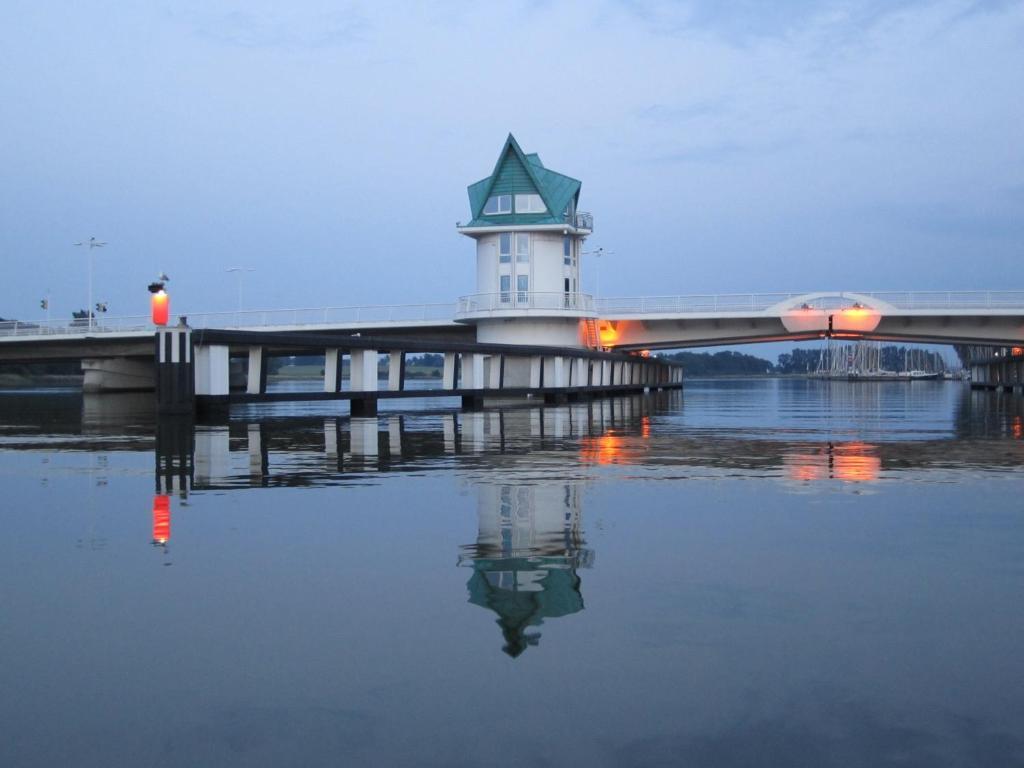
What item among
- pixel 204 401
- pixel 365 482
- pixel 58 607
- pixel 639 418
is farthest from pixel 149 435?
pixel 58 607

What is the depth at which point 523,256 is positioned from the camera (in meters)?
61.9

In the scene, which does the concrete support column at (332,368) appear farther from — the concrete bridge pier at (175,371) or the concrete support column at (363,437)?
the concrete bridge pier at (175,371)

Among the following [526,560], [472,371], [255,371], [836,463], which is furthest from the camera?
[472,371]

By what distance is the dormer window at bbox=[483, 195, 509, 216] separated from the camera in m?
62.3

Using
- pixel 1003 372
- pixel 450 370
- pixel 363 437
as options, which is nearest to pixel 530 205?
pixel 450 370

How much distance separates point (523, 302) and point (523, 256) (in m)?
2.61

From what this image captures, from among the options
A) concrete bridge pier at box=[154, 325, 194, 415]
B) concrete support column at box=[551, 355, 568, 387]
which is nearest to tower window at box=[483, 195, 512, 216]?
concrete support column at box=[551, 355, 568, 387]

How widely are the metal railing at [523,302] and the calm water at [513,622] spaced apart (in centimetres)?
4787

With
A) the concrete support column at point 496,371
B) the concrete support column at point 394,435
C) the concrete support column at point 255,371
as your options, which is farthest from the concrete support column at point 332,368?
the concrete support column at point 496,371

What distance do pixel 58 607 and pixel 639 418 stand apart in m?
26.3

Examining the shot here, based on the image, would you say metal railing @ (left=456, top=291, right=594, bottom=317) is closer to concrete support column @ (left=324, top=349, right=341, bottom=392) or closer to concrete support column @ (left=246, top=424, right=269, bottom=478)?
concrete support column @ (left=324, top=349, right=341, bottom=392)

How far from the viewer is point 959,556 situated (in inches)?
314

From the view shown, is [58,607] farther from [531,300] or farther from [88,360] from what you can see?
[88,360]

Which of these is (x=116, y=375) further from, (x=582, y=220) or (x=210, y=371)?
(x=210, y=371)
